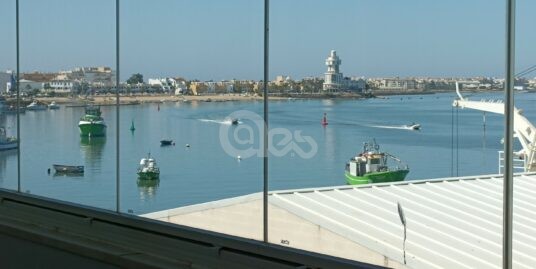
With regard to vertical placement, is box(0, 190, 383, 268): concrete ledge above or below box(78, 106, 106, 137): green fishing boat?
below

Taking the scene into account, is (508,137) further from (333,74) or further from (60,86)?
(60,86)

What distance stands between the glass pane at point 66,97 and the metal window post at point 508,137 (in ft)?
5.35

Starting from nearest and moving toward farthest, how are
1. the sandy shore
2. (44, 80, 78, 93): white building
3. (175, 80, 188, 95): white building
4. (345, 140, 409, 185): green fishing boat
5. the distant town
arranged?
1. the distant town
2. (345, 140, 409, 185): green fishing boat
3. the sandy shore
4. (175, 80, 188, 95): white building
5. (44, 80, 78, 93): white building

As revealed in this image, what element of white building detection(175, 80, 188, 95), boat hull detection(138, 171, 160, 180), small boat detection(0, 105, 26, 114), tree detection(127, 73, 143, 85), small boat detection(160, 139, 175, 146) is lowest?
boat hull detection(138, 171, 160, 180)

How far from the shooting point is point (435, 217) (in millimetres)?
2893

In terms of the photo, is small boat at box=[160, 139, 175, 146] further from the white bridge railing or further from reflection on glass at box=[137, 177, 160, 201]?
the white bridge railing

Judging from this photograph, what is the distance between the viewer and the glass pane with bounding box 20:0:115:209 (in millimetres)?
3164

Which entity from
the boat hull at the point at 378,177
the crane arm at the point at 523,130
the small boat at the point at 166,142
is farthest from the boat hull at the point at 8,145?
the crane arm at the point at 523,130

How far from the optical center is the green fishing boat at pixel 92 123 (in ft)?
10.6

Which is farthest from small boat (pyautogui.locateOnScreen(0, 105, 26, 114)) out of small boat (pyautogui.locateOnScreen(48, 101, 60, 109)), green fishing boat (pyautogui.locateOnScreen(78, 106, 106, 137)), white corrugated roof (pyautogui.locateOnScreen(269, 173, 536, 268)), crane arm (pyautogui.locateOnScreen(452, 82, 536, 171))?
crane arm (pyautogui.locateOnScreen(452, 82, 536, 171))

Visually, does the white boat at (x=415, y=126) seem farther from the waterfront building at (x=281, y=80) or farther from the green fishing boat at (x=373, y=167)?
the waterfront building at (x=281, y=80)

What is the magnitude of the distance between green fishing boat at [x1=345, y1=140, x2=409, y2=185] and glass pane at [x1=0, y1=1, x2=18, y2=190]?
5.71 feet

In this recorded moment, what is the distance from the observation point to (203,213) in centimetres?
288

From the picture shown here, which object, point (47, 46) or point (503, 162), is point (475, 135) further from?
point (47, 46)
